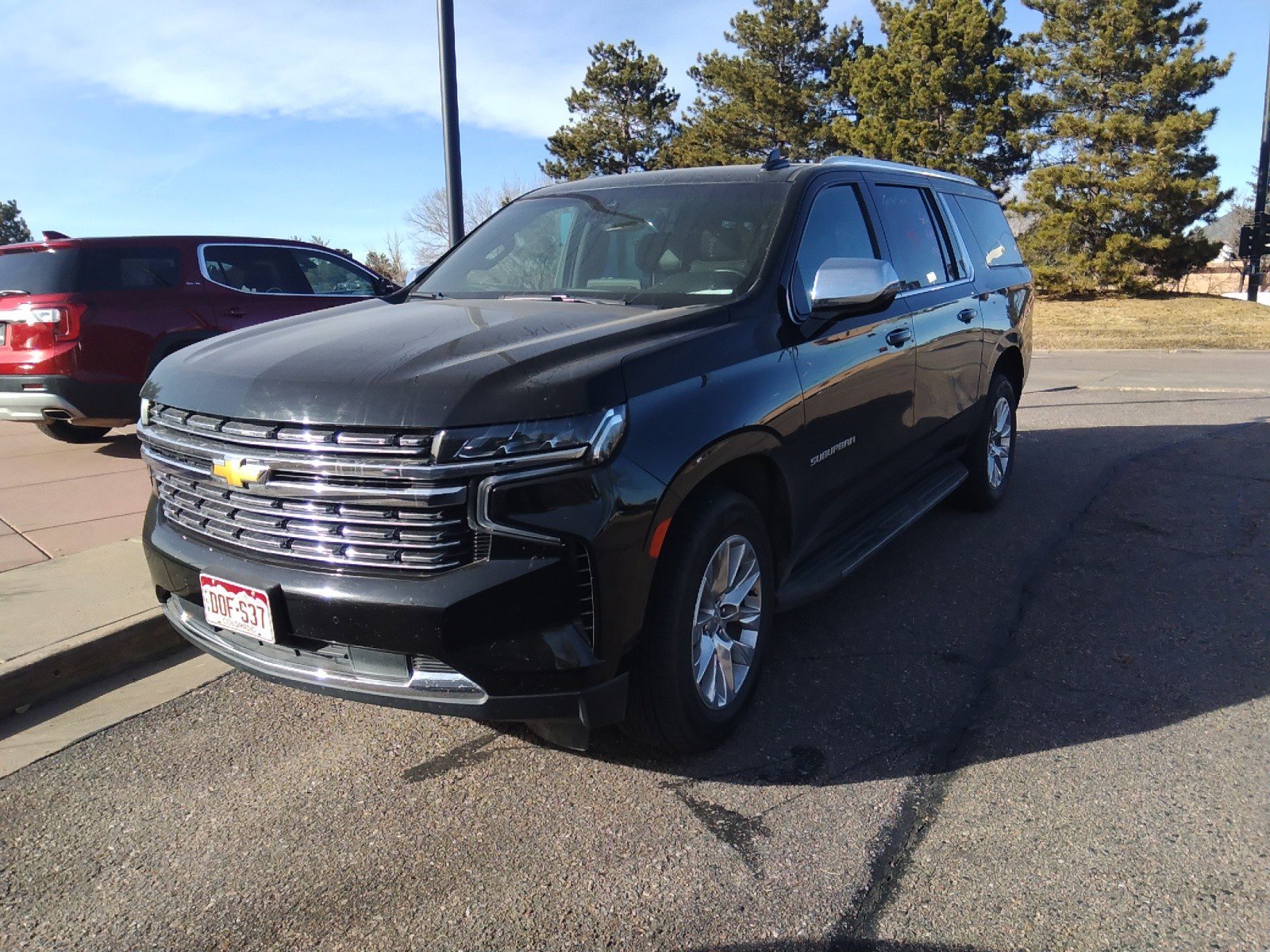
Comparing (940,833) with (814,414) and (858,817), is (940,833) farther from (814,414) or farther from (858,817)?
(814,414)

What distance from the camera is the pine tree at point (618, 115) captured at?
41.9 m

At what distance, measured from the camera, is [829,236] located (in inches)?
162

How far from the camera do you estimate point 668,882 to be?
8.57 ft

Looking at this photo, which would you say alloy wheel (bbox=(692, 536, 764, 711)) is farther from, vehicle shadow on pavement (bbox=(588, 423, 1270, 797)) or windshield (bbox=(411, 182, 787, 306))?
windshield (bbox=(411, 182, 787, 306))

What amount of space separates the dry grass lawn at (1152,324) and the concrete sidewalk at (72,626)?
19095mm

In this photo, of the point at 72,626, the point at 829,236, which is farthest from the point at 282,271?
the point at 829,236

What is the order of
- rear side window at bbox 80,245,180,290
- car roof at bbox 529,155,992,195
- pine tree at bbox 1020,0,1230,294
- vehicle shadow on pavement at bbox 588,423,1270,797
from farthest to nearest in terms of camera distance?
A: pine tree at bbox 1020,0,1230,294
rear side window at bbox 80,245,180,290
car roof at bbox 529,155,992,195
vehicle shadow on pavement at bbox 588,423,1270,797

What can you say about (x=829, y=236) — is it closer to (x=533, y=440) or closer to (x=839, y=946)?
(x=533, y=440)

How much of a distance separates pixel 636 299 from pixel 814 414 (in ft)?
2.64

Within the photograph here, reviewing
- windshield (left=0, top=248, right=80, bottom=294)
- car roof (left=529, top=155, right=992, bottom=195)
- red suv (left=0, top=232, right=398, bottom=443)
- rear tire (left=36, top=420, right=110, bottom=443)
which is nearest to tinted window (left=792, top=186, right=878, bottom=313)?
car roof (left=529, top=155, right=992, bottom=195)

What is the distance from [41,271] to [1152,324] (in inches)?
982

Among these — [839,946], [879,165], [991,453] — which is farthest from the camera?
[991,453]

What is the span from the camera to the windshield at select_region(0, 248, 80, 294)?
7289 millimetres

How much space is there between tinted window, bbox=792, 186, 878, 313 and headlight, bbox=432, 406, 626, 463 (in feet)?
4.38
